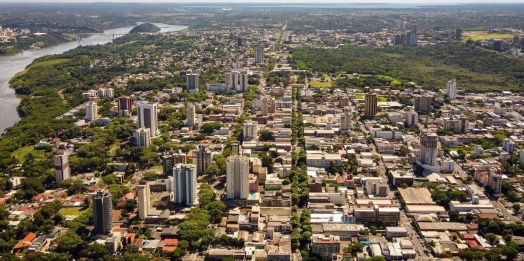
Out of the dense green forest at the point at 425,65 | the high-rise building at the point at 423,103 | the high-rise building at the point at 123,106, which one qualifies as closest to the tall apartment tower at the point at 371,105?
the high-rise building at the point at 423,103

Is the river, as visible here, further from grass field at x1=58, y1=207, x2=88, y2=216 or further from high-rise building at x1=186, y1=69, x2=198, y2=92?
grass field at x1=58, y1=207, x2=88, y2=216

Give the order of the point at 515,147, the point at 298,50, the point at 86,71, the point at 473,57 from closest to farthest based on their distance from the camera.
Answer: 1. the point at 515,147
2. the point at 86,71
3. the point at 473,57
4. the point at 298,50

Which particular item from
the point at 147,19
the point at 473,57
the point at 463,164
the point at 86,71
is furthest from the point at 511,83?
the point at 147,19

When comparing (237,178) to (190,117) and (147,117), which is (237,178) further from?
(190,117)

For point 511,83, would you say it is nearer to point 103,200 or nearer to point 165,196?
point 165,196

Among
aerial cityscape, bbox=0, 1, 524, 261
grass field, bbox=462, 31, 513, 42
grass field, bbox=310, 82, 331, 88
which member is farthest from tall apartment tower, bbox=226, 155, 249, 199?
grass field, bbox=462, 31, 513, 42

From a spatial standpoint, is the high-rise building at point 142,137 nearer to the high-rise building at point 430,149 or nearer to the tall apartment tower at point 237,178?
the tall apartment tower at point 237,178
